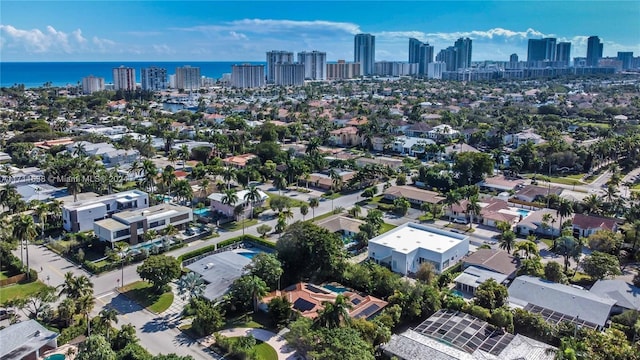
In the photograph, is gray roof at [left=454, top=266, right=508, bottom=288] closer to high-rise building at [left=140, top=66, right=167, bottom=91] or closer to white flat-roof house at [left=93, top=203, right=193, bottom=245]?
white flat-roof house at [left=93, top=203, right=193, bottom=245]

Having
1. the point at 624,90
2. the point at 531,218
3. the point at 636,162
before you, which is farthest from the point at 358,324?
the point at 624,90

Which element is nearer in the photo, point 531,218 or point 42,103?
point 531,218

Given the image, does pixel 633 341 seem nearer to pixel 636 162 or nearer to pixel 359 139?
pixel 636 162

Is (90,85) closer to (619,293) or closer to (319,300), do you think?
(319,300)

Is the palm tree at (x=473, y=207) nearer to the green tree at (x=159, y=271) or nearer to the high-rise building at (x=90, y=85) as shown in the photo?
the green tree at (x=159, y=271)

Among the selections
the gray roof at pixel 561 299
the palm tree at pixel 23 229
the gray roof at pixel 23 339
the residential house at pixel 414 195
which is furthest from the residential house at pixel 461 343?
the palm tree at pixel 23 229
